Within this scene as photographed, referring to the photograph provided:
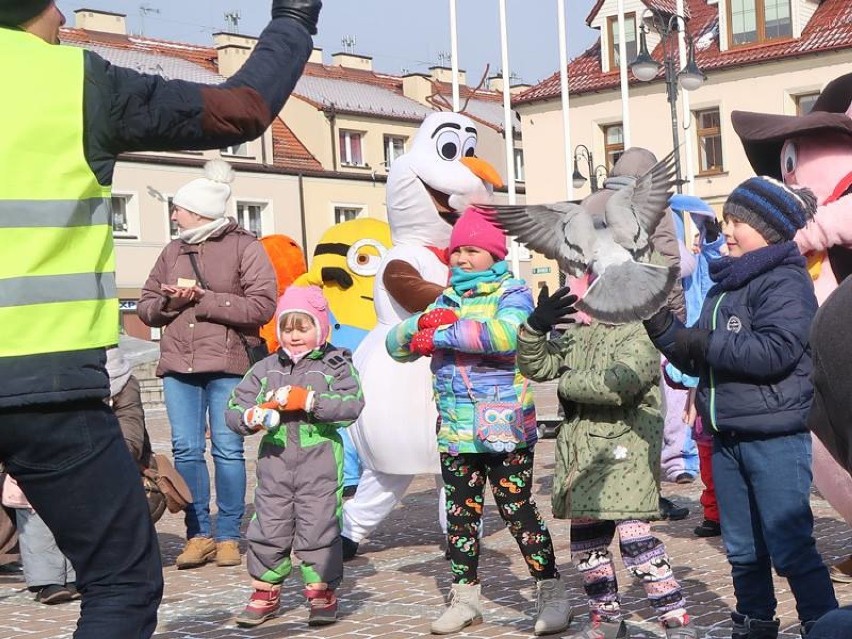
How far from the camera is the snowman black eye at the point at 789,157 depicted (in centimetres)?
599

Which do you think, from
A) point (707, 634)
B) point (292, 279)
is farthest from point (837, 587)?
point (292, 279)

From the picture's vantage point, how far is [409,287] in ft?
22.7

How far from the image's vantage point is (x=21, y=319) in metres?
3.03

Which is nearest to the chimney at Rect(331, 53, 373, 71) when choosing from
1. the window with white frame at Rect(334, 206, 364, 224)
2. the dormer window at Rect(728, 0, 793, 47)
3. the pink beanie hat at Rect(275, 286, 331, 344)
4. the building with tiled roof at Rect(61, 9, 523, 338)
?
the building with tiled roof at Rect(61, 9, 523, 338)

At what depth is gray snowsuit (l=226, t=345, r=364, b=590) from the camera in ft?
18.9

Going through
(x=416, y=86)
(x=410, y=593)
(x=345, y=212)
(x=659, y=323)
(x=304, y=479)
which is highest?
(x=416, y=86)

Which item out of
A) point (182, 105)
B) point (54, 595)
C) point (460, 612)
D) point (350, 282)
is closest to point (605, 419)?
point (460, 612)

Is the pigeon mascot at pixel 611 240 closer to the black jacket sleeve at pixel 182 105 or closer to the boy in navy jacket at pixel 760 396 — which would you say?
the boy in navy jacket at pixel 760 396

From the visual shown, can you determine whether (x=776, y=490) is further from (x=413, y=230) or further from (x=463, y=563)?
(x=413, y=230)

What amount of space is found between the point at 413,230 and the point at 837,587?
2.84 m

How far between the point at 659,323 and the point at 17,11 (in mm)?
2302

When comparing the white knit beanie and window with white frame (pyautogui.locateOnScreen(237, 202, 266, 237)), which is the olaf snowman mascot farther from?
window with white frame (pyautogui.locateOnScreen(237, 202, 266, 237))

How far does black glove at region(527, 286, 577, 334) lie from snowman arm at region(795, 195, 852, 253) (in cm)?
133

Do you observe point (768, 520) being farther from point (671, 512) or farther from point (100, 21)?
point (100, 21)
